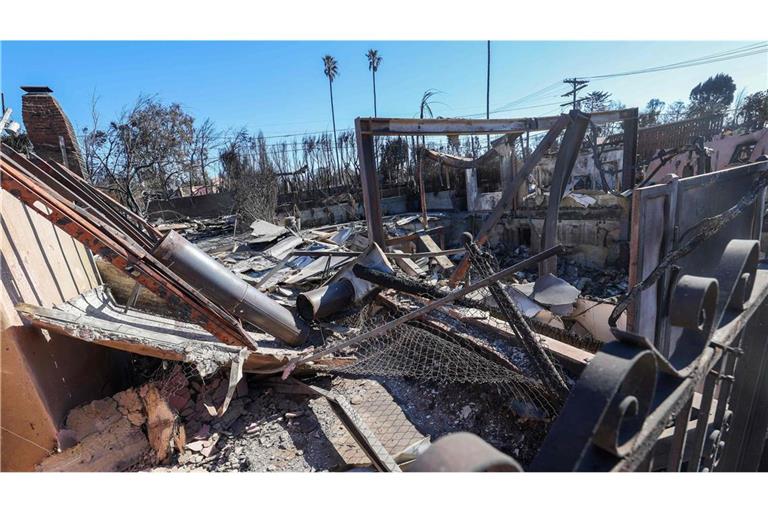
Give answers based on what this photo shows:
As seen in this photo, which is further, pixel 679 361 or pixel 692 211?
pixel 692 211

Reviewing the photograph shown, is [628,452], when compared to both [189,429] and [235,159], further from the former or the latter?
[235,159]

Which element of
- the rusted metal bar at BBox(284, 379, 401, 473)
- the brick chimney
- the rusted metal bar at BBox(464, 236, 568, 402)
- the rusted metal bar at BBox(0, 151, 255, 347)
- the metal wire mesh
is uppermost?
the brick chimney

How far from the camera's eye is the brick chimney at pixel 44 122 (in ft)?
27.7

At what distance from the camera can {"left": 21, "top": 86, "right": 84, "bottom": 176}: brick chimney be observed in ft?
27.7

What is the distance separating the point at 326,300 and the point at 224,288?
1.15m

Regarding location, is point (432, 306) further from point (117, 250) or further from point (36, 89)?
point (36, 89)

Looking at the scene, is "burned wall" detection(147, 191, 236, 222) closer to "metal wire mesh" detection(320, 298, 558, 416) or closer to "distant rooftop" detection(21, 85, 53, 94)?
"distant rooftop" detection(21, 85, 53, 94)

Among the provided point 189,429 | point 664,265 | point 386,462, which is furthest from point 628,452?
point 189,429

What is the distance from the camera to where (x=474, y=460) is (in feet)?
→ 1.74

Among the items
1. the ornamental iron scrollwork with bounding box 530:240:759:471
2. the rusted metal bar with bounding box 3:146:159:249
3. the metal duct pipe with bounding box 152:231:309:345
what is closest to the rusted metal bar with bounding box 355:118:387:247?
the metal duct pipe with bounding box 152:231:309:345

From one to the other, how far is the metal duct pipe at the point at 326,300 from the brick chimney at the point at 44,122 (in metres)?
8.16

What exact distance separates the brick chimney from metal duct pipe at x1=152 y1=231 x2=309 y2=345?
7.58 m

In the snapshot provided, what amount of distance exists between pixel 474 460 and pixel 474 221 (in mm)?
12033

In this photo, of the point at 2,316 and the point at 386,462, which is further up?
the point at 2,316
